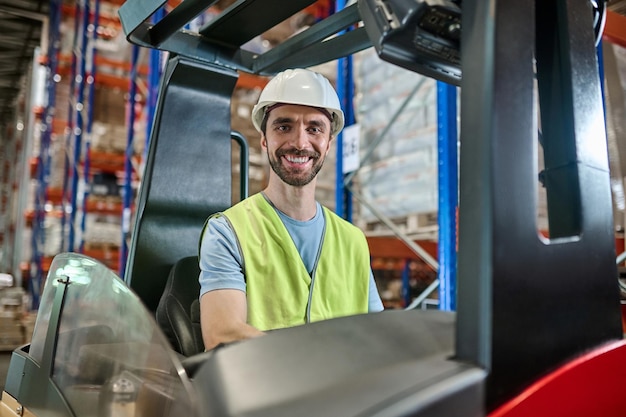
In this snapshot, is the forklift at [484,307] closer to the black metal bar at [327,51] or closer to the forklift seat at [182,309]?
the forklift seat at [182,309]

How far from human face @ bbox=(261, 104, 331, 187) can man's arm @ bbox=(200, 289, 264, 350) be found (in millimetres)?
514

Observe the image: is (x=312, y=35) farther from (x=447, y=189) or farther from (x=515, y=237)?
(x=447, y=189)

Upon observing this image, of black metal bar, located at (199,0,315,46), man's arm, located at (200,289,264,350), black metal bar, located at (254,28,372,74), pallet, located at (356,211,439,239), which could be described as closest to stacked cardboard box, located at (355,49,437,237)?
pallet, located at (356,211,439,239)

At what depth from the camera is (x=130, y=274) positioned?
1.92 m

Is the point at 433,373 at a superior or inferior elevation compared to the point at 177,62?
inferior

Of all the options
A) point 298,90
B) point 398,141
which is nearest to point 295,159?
point 298,90

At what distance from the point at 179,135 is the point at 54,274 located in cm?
72

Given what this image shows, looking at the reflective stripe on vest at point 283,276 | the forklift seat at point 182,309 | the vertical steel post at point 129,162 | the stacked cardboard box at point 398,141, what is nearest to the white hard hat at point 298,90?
the reflective stripe on vest at point 283,276

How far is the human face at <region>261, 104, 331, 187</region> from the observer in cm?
199

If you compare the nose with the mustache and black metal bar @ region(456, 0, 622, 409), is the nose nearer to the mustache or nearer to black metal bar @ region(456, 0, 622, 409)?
the mustache

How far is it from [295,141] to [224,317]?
68 cm

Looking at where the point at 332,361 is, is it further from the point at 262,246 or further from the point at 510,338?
the point at 262,246

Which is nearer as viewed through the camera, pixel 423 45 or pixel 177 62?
pixel 423 45

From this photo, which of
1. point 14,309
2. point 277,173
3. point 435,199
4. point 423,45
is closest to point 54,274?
point 277,173
